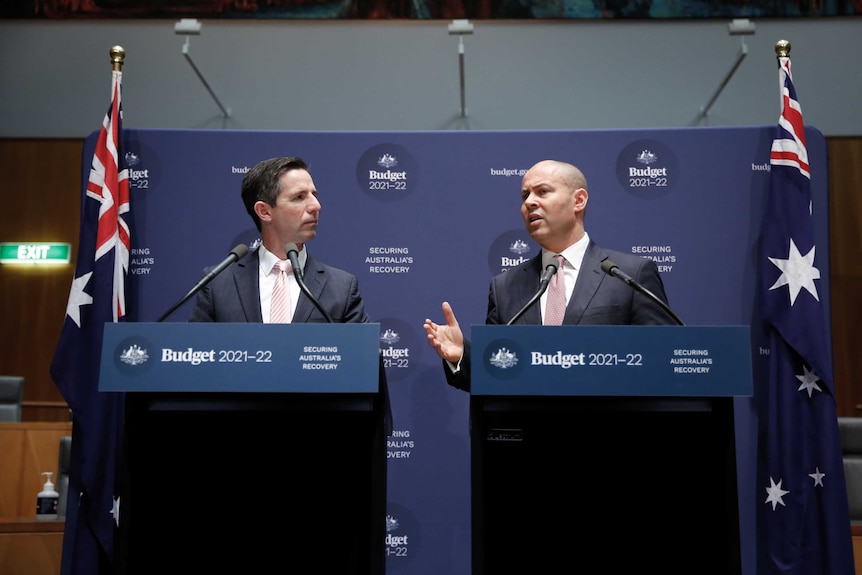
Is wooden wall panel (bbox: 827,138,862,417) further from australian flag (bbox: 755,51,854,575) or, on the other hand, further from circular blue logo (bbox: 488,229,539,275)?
circular blue logo (bbox: 488,229,539,275)

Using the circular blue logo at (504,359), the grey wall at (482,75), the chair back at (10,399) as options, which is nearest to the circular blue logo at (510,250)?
the circular blue logo at (504,359)

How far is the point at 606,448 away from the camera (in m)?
2.60

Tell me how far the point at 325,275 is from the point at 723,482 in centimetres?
177

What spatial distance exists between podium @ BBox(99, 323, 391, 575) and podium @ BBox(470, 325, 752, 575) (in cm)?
34

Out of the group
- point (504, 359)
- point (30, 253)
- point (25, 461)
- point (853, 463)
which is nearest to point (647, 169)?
point (853, 463)

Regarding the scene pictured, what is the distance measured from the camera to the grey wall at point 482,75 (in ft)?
22.6

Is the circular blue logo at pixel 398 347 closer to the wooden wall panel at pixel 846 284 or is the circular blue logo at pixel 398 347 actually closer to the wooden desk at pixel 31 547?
the wooden desk at pixel 31 547

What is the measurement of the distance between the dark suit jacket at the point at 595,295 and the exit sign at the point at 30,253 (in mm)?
5816

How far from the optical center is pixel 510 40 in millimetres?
6996

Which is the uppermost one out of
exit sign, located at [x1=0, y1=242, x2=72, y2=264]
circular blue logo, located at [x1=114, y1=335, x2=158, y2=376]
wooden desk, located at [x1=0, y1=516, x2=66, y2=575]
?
exit sign, located at [x1=0, y1=242, x2=72, y2=264]

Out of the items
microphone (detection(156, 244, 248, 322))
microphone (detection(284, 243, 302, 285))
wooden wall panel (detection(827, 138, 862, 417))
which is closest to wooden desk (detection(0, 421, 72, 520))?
microphone (detection(156, 244, 248, 322))

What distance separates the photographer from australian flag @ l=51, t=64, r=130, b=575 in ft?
13.6

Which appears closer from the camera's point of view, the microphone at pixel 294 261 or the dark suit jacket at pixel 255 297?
the microphone at pixel 294 261

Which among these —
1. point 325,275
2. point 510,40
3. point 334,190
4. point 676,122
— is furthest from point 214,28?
point 325,275
